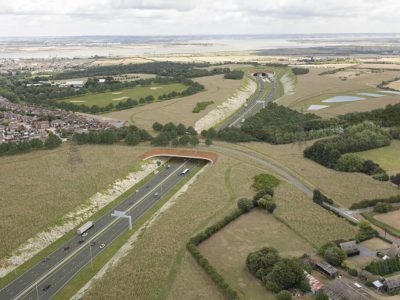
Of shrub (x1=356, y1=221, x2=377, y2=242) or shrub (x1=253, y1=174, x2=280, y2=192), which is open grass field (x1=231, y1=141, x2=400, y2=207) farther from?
shrub (x1=356, y1=221, x2=377, y2=242)

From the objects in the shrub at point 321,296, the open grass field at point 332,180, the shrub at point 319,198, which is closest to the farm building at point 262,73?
the open grass field at point 332,180

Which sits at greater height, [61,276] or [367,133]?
[367,133]

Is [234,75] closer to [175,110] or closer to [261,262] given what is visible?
[175,110]

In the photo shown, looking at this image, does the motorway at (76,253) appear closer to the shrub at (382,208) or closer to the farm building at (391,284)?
the farm building at (391,284)

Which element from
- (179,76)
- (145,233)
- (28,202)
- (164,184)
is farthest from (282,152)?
(179,76)

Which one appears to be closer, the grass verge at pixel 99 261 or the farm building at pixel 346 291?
the farm building at pixel 346 291

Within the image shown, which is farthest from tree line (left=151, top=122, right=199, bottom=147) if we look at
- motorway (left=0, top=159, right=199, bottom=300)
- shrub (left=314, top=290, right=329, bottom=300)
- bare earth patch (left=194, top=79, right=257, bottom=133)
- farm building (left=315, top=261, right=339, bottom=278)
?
shrub (left=314, top=290, right=329, bottom=300)

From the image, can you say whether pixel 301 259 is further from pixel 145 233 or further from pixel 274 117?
pixel 274 117

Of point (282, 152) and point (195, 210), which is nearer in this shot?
point (195, 210)
